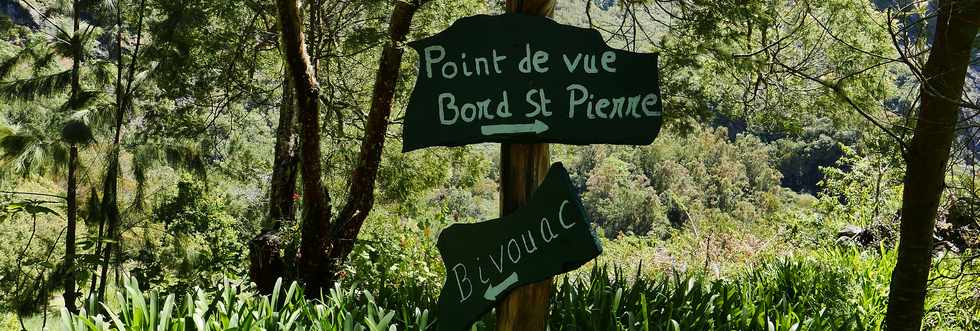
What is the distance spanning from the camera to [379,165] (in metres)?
6.71

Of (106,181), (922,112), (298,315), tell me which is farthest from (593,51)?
(106,181)

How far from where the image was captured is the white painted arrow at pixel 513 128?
221cm

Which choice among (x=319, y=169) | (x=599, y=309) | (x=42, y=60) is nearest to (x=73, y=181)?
(x=42, y=60)

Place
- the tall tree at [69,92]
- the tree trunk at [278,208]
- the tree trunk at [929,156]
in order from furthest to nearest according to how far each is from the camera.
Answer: the tall tree at [69,92] < the tree trunk at [278,208] < the tree trunk at [929,156]

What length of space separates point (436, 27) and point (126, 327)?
3539 millimetres

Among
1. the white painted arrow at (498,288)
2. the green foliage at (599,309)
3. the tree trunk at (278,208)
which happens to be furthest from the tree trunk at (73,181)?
Result: the white painted arrow at (498,288)

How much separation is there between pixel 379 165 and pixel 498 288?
4611 millimetres

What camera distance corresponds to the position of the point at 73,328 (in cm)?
297

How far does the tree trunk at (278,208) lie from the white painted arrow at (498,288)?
12.1 feet

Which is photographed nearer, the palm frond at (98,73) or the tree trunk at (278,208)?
the tree trunk at (278,208)

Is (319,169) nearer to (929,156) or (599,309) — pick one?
(599,309)

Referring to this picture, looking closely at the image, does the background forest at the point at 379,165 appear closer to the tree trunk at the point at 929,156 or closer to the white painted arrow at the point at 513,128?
the tree trunk at the point at 929,156

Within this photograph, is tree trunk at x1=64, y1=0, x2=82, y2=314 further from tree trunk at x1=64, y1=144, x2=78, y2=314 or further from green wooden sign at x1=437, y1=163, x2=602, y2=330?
green wooden sign at x1=437, y1=163, x2=602, y2=330

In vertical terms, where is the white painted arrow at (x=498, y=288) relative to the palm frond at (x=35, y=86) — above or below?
below
